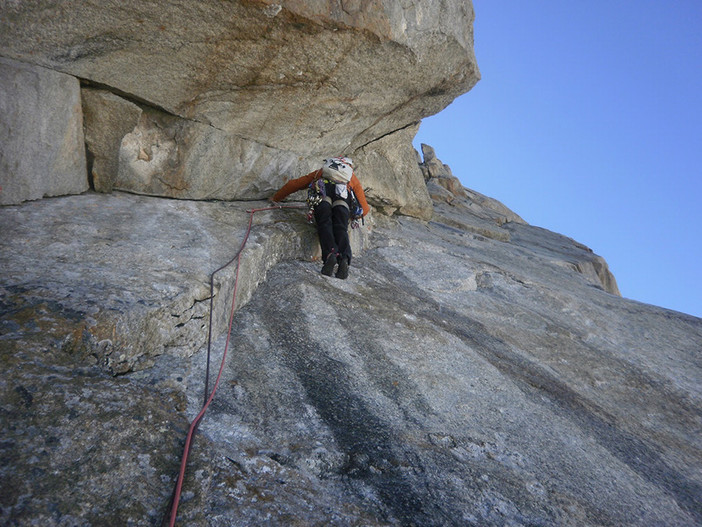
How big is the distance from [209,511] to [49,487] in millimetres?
759

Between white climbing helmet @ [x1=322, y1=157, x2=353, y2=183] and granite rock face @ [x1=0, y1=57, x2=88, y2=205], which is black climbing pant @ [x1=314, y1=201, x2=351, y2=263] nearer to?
white climbing helmet @ [x1=322, y1=157, x2=353, y2=183]

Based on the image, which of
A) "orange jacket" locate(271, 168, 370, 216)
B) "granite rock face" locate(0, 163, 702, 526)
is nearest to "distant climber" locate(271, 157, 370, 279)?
"orange jacket" locate(271, 168, 370, 216)

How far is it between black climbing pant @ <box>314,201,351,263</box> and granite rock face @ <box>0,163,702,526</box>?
0.36 m

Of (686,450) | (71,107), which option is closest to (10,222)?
(71,107)

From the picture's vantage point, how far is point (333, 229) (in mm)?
6379

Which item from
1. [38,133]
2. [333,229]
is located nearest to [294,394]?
[333,229]

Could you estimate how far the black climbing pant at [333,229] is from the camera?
6094 mm

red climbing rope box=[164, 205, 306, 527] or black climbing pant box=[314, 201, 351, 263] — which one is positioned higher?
black climbing pant box=[314, 201, 351, 263]

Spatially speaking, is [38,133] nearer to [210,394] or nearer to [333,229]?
[210,394]

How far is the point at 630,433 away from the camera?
5.10m

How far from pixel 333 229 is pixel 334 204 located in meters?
0.38

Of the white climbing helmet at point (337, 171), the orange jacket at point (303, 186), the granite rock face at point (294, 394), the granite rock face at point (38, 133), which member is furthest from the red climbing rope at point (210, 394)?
the granite rock face at point (38, 133)

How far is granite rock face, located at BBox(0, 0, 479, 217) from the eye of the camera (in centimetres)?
481

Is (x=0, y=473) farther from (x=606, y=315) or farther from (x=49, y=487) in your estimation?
(x=606, y=315)
